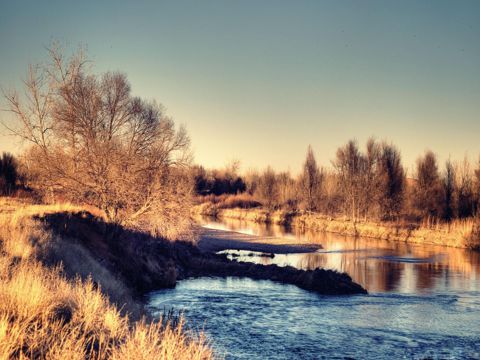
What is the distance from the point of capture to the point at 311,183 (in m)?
62.3

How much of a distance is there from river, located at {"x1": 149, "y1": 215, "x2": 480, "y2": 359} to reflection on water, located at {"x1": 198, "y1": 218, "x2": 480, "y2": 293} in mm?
59

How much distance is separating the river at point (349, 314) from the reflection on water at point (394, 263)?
0.06 metres

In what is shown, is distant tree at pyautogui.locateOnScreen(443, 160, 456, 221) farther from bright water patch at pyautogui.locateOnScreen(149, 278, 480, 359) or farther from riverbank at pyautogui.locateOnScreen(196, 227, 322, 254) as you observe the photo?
bright water patch at pyautogui.locateOnScreen(149, 278, 480, 359)

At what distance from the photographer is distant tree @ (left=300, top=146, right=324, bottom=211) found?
202 feet

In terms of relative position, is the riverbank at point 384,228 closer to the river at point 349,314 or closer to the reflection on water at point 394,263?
the reflection on water at point 394,263

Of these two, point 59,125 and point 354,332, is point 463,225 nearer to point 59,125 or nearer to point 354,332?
→ point 354,332

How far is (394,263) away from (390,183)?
2263 cm

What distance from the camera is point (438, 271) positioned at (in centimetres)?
2591

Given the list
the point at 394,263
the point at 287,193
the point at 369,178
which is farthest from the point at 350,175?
the point at 394,263

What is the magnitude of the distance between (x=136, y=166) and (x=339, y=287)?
13.3 meters

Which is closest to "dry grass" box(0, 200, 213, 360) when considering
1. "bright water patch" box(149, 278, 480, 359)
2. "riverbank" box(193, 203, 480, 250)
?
"bright water patch" box(149, 278, 480, 359)

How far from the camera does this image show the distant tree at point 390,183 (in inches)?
1914

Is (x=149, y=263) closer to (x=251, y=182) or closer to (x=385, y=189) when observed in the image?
(x=385, y=189)

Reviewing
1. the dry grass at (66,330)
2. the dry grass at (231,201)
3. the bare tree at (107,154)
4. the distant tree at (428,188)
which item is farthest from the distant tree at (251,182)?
the dry grass at (66,330)
